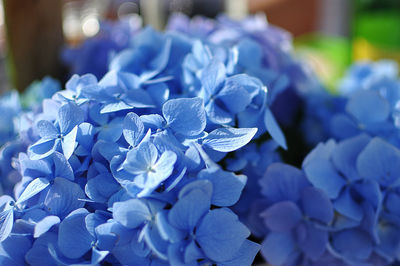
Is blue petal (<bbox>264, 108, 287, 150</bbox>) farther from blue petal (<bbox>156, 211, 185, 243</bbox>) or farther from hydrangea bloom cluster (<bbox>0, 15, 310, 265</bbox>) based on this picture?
blue petal (<bbox>156, 211, 185, 243</bbox>)

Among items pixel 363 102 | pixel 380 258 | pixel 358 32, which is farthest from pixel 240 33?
pixel 358 32

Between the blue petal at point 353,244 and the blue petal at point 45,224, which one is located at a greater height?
the blue petal at point 45,224

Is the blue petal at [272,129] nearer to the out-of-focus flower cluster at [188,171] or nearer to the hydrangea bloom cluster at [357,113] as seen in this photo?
the out-of-focus flower cluster at [188,171]

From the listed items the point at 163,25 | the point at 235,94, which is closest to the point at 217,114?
the point at 235,94

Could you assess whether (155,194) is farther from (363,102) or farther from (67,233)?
(363,102)

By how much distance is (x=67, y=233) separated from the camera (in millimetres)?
277

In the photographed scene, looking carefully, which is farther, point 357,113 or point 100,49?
point 100,49

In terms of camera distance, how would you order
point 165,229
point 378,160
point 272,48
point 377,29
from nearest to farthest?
point 165,229 < point 378,160 < point 272,48 < point 377,29

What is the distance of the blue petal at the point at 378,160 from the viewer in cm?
35

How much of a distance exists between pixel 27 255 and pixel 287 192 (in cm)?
20

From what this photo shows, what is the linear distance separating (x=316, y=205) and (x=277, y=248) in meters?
0.05

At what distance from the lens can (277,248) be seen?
37cm

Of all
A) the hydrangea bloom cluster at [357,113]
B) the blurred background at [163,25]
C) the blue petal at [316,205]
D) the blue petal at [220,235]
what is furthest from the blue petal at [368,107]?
the blurred background at [163,25]

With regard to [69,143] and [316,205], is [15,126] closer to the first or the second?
[69,143]
